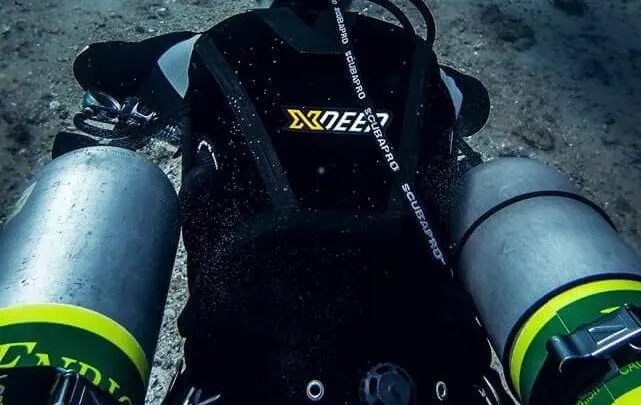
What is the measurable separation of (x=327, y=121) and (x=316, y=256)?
1.19 ft

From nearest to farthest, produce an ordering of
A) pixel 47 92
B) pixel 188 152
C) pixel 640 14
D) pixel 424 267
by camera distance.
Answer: pixel 424 267, pixel 188 152, pixel 47 92, pixel 640 14

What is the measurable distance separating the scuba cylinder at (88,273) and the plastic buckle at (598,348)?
0.99 m

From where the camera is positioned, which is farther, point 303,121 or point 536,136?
point 536,136

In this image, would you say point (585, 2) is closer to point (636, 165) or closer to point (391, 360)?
point (636, 165)

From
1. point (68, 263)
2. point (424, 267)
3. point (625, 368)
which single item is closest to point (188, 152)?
point (68, 263)

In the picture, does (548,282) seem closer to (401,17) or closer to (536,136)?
(401,17)

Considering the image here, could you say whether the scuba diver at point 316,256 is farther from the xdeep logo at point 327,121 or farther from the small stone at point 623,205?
the small stone at point 623,205

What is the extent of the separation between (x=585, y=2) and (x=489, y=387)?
375cm

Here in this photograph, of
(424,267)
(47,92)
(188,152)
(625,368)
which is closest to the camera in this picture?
(625,368)

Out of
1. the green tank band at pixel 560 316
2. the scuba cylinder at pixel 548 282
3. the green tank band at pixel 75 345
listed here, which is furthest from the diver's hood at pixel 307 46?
the green tank band at pixel 75 345

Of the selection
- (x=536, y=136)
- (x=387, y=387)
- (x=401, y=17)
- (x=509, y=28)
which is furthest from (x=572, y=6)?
(x=387, y=387)

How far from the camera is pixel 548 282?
5.60 feet

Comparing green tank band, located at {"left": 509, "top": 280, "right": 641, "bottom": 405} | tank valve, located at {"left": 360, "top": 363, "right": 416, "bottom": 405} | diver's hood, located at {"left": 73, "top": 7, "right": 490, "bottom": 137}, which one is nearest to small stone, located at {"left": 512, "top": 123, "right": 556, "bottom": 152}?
diver's hood, located at {"left": 73, "top": 7, "right": 490, "bottom": 137}

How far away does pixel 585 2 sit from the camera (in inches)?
180
